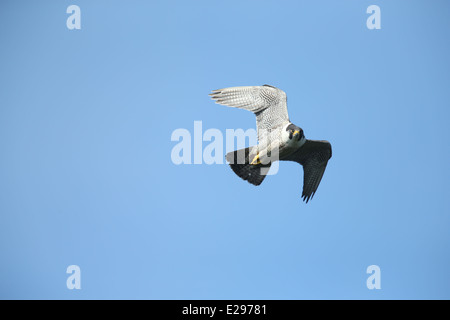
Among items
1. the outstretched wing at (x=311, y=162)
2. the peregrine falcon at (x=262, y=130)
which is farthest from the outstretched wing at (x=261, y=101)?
the outstretched wing at (x=311, y=162)

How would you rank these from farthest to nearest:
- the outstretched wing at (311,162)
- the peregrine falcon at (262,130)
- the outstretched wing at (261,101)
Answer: the outstretched wing at (311,162) → the outstretched wing at (261,101) → the peregrine falcon at (262,130)

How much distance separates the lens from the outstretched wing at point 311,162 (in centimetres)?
1255

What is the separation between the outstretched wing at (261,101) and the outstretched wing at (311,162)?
1.12 metres

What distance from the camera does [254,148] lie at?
1188cm

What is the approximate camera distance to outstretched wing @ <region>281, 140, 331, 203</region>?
12555mm

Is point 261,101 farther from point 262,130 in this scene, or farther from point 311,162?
point 311,162

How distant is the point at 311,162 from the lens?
12906 millimetres

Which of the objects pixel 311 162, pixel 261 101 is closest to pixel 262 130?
pixel 261 101

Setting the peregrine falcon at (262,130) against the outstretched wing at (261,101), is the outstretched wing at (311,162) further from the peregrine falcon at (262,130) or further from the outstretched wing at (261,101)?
the outstretched wing at (261,101)

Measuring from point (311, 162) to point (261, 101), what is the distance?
2.19m

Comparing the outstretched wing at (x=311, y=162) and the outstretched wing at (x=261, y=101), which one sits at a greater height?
the outstretched wing at (x=261, y=101)
